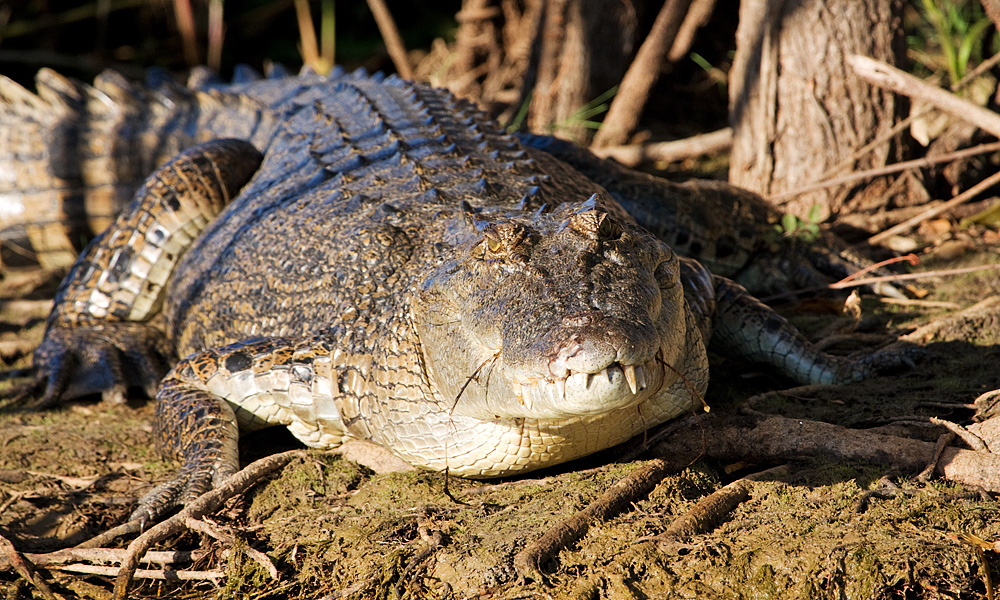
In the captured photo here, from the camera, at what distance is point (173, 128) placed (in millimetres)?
5395

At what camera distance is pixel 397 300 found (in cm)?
284

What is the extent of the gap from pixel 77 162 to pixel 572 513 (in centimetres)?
450

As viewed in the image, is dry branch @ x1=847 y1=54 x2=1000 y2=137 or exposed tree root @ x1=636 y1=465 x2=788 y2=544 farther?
dry branch @ x1=847 y1=54 x2=1000 y2=137

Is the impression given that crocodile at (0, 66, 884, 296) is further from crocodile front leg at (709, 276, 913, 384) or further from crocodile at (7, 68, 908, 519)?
crocodile front leg at (709, 276, 913, 384)

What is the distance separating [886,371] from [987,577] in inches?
51.3

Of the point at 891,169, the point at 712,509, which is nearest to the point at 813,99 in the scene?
the point at 891,169

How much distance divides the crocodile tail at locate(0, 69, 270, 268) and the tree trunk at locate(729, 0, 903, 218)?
127 inches

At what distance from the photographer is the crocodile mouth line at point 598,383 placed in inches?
73.9

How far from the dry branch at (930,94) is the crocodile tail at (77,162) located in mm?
3779

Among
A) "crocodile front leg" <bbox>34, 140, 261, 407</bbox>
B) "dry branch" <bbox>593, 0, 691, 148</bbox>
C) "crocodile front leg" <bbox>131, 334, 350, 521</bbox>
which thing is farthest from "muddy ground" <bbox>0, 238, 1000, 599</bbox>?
"dry branch" <bbox>593, 0, 691, 148</bbox>

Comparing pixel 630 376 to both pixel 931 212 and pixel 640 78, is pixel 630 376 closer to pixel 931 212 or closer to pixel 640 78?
pixel 931 212

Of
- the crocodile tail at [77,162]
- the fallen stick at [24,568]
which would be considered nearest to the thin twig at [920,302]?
the fallen stick at [24,568]

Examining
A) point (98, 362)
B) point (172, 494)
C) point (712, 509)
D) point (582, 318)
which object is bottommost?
point (712, 509)

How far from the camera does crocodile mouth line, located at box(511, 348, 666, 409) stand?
188 cm
